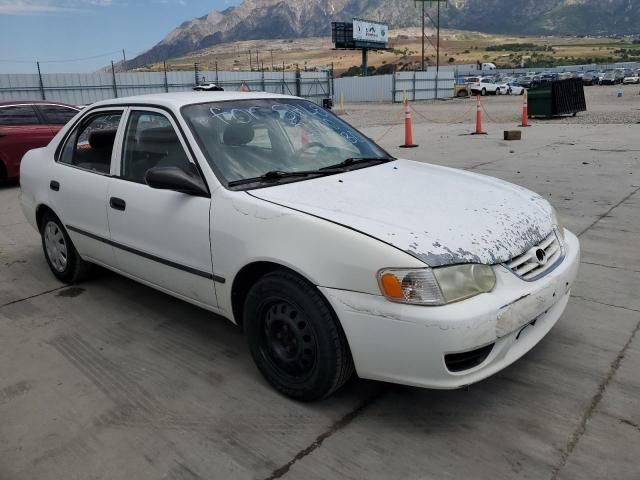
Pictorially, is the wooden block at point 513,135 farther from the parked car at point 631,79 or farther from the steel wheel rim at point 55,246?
the parked car at point 631,79

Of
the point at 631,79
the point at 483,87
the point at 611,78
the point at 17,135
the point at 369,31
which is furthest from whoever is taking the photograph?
the point at 369,31

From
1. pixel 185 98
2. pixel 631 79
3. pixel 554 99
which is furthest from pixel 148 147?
pixel 631 79

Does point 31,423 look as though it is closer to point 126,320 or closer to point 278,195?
point 126,320

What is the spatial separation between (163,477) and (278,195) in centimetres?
143

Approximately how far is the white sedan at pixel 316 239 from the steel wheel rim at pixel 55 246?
42 centimetres

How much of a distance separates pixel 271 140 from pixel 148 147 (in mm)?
852

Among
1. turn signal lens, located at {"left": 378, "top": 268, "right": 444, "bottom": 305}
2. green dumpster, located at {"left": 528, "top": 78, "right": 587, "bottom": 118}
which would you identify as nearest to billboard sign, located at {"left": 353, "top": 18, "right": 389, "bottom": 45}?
green dumpster, located at {"left": 528, "top": 78, "right": 587, "bottom": 118}

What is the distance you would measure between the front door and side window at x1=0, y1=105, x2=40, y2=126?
7310 millimetres

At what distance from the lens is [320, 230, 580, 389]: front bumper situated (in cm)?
233

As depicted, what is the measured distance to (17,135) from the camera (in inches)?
380

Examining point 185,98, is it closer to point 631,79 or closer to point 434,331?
point 434,331

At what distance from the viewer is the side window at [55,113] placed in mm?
10180

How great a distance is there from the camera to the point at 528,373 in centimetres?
304

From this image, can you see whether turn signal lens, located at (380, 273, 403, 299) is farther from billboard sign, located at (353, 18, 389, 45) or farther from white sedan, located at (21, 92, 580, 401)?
billboard sign, located at (353, 18, 389, 45)
